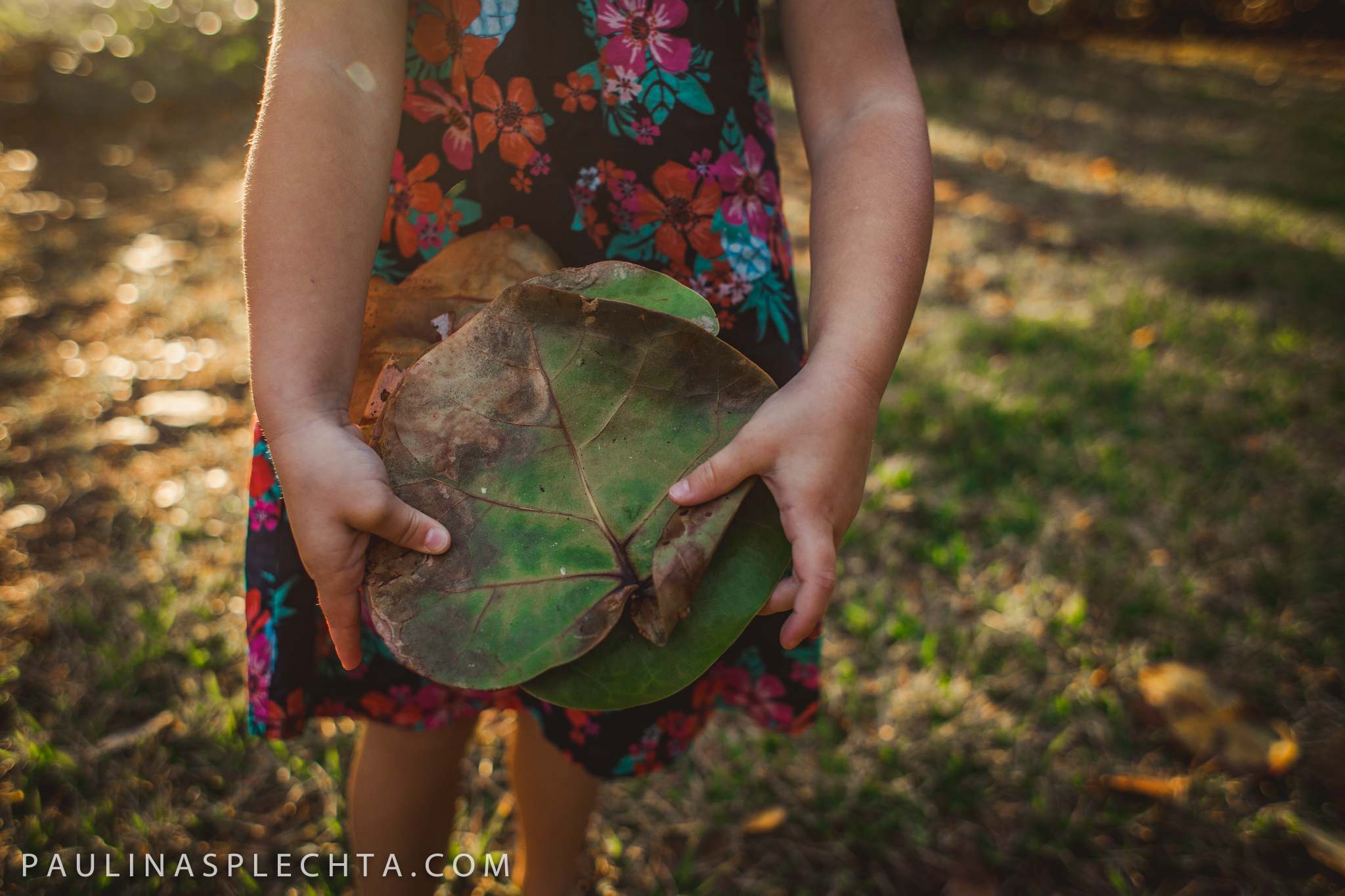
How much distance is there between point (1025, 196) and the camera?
4.25 metres

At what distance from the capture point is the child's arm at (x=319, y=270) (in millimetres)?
659

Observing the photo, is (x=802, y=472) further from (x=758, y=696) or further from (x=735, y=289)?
(x=758, y=696)

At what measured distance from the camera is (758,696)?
109 centimetres

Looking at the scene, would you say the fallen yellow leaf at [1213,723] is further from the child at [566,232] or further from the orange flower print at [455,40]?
the orange flower print at [455,40]

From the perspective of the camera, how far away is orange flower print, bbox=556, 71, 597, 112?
0.84 m

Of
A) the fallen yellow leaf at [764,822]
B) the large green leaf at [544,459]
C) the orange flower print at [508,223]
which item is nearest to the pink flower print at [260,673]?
the large green leaf at [544,459]

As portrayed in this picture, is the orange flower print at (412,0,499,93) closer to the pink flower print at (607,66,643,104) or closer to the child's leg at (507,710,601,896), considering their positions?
the pink flower print at (607,66,643,104)

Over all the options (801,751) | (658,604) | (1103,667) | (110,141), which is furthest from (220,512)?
(110,141)

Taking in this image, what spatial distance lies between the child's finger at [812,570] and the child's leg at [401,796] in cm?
73

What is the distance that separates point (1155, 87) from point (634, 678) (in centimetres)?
884

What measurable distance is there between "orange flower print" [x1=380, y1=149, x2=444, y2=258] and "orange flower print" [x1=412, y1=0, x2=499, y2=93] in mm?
109

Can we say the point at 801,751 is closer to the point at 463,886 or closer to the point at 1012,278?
the point at 463,886

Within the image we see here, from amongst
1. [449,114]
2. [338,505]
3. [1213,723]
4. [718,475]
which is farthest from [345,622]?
[1213,723]

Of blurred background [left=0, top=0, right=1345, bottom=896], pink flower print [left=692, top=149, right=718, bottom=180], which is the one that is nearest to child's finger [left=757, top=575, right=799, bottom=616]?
pink flower print [left=692, top=149, right=718, bottom=180]
